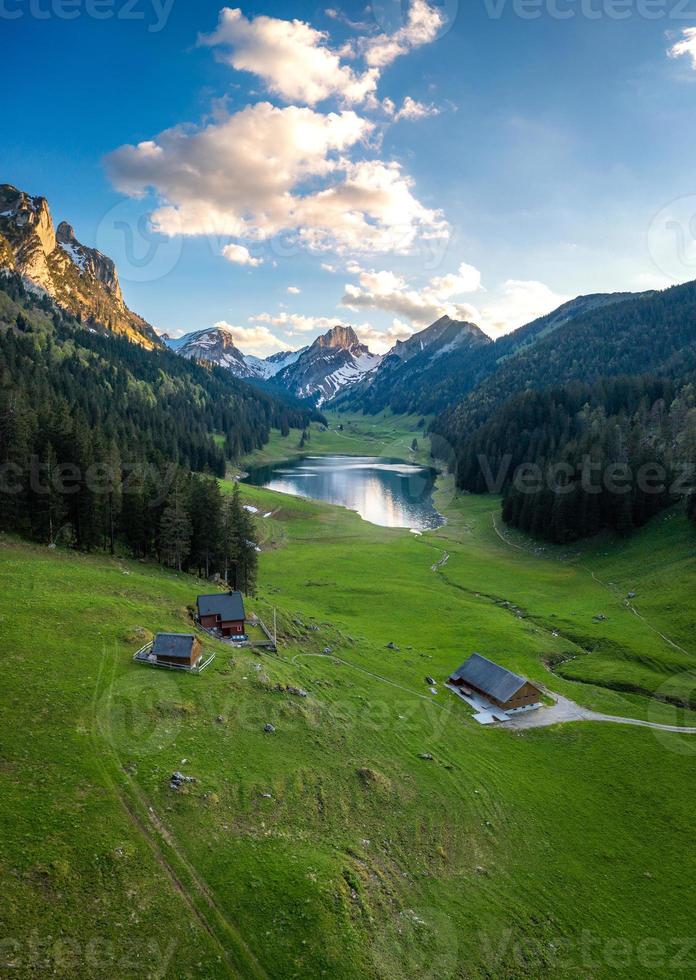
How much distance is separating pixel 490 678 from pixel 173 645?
29617 millimetres

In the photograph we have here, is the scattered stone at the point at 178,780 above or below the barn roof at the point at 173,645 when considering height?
below

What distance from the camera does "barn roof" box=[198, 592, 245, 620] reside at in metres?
49.7

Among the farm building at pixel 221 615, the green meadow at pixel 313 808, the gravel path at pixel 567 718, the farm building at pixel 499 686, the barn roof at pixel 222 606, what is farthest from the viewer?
the barn roof at pixel 222 606

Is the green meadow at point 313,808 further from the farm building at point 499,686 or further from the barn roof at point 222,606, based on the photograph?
the farm building at point 499,686

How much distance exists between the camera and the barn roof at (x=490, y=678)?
4753 cm

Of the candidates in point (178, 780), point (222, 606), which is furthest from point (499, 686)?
point (178, 780)

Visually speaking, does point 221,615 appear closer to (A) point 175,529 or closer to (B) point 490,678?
(A) point 175,529

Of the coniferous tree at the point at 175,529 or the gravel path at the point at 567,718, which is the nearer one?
the gravel path at the point at 567,718

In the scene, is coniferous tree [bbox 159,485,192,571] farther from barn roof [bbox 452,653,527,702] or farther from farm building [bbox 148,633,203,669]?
barn roof [bbox 452,653,527,702]

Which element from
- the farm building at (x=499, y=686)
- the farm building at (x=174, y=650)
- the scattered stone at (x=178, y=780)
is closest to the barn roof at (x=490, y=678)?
the farm building at (x=499, y=686)

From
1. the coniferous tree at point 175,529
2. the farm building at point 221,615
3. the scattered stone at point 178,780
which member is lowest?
the scattered stone at point 178,780

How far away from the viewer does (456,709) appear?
47.5m

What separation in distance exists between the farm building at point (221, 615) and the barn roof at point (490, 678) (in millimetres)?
22644

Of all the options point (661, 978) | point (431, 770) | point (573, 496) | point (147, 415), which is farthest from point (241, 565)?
point (147, 415)
